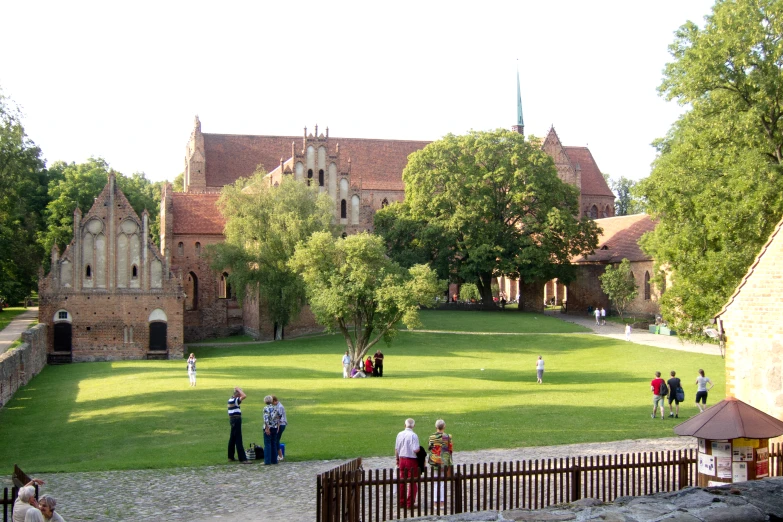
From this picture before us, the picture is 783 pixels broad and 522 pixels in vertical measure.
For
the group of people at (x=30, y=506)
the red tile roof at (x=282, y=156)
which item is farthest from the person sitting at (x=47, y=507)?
the red tile roof at (x=282, y=156)

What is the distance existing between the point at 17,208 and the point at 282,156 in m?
26.7

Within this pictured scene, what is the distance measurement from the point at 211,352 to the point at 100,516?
122ft

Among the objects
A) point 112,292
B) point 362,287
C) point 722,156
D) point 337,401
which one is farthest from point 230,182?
point 722,156

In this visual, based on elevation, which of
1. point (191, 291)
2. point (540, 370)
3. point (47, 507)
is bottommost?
point (540, 370)

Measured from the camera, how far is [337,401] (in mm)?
28766

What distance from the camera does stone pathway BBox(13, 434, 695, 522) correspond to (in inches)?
555

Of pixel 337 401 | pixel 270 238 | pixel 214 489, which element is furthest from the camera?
pixel 270 238

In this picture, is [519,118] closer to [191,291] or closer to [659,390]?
[191,291]

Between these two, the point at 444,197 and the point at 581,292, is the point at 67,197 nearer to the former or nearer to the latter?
the point at 444,197

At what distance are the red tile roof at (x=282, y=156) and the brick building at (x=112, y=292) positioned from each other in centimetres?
2760

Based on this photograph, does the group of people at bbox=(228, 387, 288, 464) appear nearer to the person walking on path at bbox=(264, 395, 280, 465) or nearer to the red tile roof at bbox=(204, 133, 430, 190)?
the person walking on path at bbox=(264, 395, 280, 465)

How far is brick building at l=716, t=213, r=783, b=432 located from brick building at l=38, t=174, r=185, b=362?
3779 centimetres

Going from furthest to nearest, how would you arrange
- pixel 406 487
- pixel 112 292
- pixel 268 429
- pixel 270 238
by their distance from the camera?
pixel 270 238 < pixel 112 292 < pixel 268 429 < pixel 406 487

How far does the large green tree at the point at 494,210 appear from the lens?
64438 millimetres
